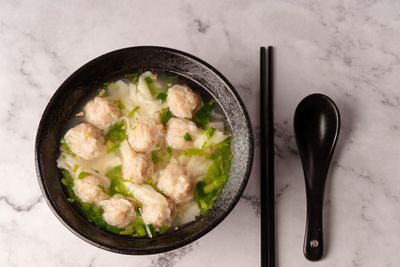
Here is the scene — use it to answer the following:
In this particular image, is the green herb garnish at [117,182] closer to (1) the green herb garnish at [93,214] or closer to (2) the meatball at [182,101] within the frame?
(1) the green herb garnish at [93,214]

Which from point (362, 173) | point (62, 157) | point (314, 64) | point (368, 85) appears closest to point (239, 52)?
point (314, 64)

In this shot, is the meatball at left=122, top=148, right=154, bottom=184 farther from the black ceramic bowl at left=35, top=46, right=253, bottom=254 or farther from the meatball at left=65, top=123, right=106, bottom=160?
the black ceramic bowl at left=35, top=46, right=253, bottom=254

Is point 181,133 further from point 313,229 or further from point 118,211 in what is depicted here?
point 313,229

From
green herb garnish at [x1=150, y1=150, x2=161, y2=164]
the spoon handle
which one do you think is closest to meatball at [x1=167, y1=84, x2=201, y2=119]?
green herb garnish at [x1=150, y1=150, x2=161, y2=164]

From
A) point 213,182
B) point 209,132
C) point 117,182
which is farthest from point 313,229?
point 117,182

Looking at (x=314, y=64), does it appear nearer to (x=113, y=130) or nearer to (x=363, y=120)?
(x=363, y=120)

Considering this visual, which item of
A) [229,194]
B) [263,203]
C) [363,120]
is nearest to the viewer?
[229,194]
